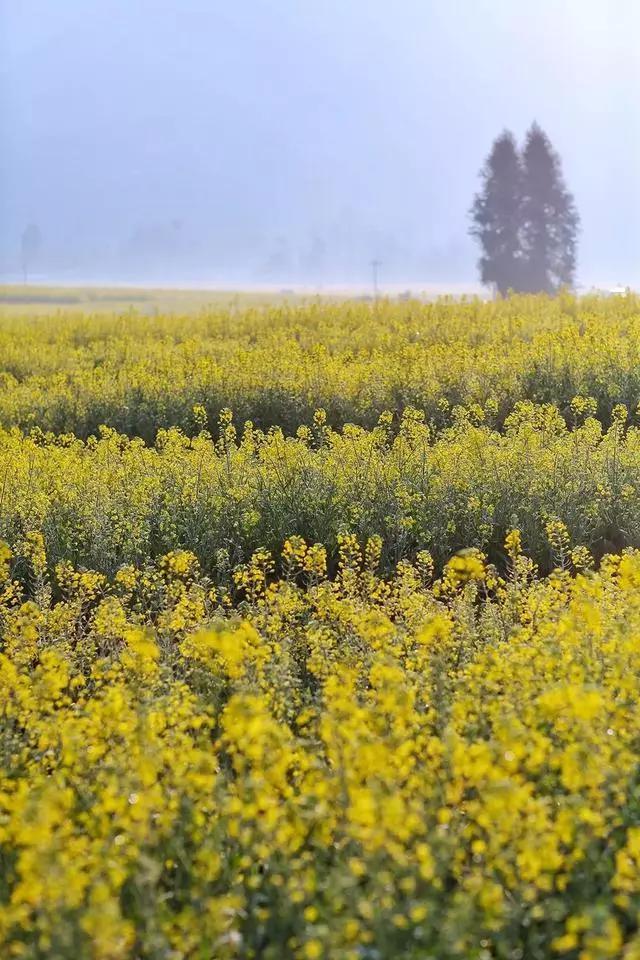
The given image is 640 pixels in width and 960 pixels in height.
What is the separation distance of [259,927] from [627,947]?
1072 millimetres

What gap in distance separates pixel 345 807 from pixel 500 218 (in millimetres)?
53055

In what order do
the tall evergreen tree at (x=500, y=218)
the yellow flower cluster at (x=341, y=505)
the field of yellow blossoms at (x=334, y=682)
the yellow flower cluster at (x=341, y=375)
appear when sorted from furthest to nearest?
the tall evergreen tree at (x=500, y=218), the yellow flower cluster at (x=341, y=375), the yellow flower cluster at (x=341, y=505), the field of yellow blossoms at (x=334, y=682)

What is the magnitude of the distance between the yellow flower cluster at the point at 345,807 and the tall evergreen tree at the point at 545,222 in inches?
1967

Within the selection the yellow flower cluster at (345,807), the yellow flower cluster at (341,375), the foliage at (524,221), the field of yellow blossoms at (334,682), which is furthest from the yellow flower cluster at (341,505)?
the foliage at (524,221)

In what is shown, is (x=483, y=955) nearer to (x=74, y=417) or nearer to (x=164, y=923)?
(x=164, y=923)

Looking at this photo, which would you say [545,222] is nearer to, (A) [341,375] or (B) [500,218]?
(B) [500,218]

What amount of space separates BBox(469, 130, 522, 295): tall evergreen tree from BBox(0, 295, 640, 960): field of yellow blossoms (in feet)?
143

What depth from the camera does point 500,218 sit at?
5325 centimetres

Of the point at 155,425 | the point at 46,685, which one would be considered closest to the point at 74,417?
the point at 155,425

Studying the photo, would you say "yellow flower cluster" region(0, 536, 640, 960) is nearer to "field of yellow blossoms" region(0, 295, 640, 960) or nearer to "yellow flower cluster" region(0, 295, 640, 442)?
"field of yellow blossoms" region(0, 295, 640, 960)

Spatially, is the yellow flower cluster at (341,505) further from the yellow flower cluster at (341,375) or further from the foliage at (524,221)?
the foliage at (524,221)

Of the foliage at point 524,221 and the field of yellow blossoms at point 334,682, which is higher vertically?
the foliage at point 524,221

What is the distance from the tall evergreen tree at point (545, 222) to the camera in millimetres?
53469

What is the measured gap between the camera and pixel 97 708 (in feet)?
12.5
